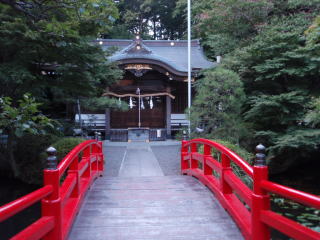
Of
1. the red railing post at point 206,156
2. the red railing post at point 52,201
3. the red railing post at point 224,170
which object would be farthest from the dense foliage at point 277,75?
the red railing post at point 52,201

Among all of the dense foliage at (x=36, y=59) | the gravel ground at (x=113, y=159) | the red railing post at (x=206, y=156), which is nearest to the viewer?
the red railing post at (x=206, y=156)

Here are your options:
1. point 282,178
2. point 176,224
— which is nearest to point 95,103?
point 282,178

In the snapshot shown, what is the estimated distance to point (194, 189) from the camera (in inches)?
208

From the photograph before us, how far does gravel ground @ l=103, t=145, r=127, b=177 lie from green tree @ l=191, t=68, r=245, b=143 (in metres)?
2.64

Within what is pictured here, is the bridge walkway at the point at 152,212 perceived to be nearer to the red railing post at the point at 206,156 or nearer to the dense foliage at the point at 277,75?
the red railing post at the point at 206,156

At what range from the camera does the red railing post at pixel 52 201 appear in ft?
9.24

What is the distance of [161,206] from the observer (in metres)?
4.39

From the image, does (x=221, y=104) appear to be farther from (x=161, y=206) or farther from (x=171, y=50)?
(x=171, y=50)

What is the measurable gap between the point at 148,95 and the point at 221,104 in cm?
775

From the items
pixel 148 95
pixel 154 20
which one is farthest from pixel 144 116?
pixel 154 20

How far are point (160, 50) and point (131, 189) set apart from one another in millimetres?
15377

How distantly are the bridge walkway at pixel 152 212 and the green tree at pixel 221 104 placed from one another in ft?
8.60

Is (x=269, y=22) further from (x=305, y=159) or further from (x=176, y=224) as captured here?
(x=176, y=224)

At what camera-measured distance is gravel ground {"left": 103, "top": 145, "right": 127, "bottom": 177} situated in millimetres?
8173
